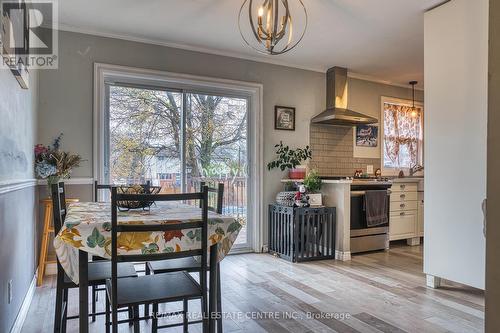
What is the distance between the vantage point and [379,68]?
16.1 feet

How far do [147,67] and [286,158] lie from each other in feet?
6.77

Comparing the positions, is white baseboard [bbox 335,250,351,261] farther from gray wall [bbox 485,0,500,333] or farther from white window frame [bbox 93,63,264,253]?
gray wall [bbox 485,0,500,333]

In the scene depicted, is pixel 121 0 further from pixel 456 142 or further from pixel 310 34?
pixel 456 142

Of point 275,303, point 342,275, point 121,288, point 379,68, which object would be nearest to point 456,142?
point 342,275

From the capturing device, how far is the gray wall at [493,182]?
0.61 metres

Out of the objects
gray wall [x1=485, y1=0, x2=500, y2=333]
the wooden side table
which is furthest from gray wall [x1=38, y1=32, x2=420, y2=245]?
gray wall [x1=485, y1=0, x2=500, y2=333]

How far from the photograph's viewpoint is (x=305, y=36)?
149 inches

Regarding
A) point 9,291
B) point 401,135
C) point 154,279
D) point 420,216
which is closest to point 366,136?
point 401,135

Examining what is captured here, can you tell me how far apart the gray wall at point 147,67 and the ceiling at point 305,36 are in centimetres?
12

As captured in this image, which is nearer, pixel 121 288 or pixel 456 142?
pixel 121 288

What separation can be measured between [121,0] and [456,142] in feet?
10.1

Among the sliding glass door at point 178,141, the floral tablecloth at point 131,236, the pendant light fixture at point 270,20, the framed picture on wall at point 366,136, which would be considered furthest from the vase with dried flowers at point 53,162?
the framed picture on wall at point 366,136

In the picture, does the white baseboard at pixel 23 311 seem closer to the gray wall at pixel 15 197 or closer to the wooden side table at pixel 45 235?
the gray wall at pixel 15 197

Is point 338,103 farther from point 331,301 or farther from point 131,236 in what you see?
point 131,236
